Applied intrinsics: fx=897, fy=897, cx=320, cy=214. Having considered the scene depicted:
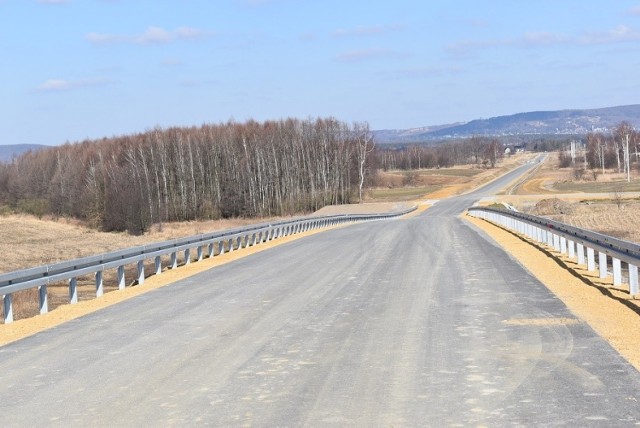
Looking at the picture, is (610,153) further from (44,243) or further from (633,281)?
(633,281)

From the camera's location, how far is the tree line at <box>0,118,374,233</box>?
361ft

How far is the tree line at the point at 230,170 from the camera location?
110 meters

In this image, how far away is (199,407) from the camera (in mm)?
7672

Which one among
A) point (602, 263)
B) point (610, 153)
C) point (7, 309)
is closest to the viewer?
point (7, 309)

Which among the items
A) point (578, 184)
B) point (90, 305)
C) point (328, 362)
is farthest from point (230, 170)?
point (328, 362)

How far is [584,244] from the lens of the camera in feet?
64.6

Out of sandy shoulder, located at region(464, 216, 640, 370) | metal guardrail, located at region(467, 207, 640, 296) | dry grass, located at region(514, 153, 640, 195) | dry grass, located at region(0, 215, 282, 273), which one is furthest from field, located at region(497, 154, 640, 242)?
dry grass, located at region(0, 215, 282, 273)

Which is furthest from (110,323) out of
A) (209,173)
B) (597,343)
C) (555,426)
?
(209,173)

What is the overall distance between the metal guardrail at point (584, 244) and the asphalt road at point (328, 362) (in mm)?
1424

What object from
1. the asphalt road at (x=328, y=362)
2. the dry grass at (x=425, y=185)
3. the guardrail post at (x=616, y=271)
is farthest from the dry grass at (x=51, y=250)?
the dry grass at (x=425, y=185)

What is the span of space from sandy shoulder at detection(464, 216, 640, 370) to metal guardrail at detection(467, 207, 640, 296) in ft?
0.88

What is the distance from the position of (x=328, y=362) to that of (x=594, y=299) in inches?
267

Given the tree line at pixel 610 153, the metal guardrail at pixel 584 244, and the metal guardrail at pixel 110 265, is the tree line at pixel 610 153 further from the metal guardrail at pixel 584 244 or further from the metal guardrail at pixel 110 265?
the metal guardrail at pixel 110 265

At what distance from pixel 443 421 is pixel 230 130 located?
11689 centimetres
